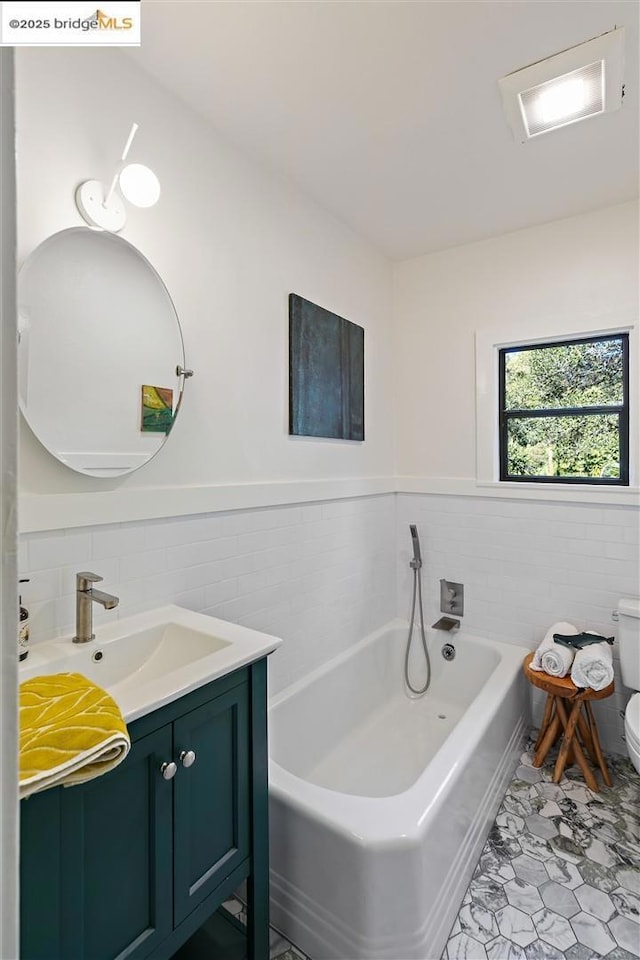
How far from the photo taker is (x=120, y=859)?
0.99 metres

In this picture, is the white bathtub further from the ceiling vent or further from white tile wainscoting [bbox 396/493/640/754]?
the ceiling vent

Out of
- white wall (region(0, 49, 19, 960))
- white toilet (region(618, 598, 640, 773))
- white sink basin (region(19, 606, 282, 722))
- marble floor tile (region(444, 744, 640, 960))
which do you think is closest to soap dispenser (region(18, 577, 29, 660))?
white sink basin (region(19, 606, 282, 722))

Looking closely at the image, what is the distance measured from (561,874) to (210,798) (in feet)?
4.46

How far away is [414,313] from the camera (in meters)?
2.99

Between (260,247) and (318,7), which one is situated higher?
(318,7)

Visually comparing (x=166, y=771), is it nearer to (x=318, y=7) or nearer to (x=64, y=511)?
(x=64, y=511)

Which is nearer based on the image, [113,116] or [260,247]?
[113,116]

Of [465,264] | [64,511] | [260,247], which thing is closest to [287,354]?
[260,247]

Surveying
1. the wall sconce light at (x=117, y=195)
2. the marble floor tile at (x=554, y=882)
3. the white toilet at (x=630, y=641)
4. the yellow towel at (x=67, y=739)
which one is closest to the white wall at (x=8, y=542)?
the yellow towel at (x=67, y=739)

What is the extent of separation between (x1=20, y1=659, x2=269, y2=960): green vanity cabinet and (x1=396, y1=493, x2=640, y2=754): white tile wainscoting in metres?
1.78

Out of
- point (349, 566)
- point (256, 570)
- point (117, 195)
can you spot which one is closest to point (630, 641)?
point (349, 566)

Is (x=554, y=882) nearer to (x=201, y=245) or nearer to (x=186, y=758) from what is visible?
(x=186, y=758)

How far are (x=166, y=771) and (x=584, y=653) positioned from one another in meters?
1.89

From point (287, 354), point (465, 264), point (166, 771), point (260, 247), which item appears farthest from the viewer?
point (465, 264)
